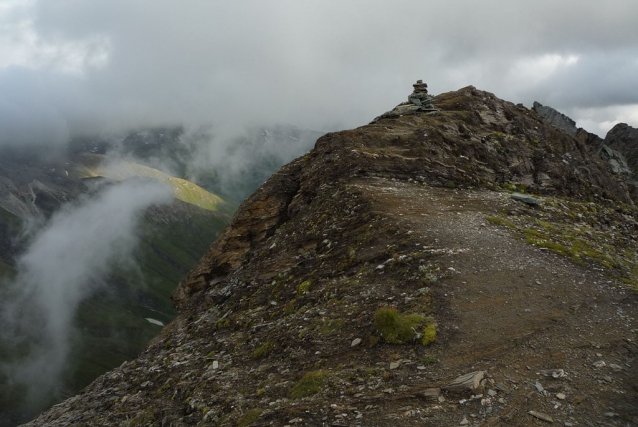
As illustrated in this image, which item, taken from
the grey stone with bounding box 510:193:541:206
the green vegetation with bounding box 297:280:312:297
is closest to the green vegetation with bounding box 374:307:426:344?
the green vegetation with bounding box 297:280:312:297

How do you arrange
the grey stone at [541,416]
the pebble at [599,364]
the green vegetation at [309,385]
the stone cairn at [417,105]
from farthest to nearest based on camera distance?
1. the stone cairn at [417,105]
2. the green vegetation at [309,385]
3. the pebble at [599,364]
4. the grey stone at [541,416]

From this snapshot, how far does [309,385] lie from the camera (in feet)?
41.9

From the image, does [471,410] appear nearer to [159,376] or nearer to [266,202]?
[159,376]

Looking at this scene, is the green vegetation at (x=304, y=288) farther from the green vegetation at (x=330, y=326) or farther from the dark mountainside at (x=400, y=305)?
the green vegetation at (x=330, y=326)

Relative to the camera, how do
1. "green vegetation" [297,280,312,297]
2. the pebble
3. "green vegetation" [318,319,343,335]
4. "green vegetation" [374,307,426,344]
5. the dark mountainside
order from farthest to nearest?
"green vegetation" [297,280,312,297]
"green vegetation" [318,319,343,335]
"green vegetation" [374,307,426,344]
the pebble
the dark mountainside

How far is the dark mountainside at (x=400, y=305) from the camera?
1152 centimetres

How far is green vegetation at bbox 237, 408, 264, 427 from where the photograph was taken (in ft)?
40.6

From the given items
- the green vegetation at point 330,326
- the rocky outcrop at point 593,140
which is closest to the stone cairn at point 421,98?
the rocky outcrop at point 593,140

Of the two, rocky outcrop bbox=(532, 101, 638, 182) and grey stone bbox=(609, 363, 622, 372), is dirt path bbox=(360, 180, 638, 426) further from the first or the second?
rocky outcrop bbox=(532, 101, 638, 182)

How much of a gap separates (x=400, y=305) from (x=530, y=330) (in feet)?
13.9

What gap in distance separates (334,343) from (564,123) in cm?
6321

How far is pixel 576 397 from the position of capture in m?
10.9

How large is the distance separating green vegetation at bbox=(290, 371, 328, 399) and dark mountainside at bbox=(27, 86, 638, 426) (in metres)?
0.07

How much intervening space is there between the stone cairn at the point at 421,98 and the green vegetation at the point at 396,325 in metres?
31.0
